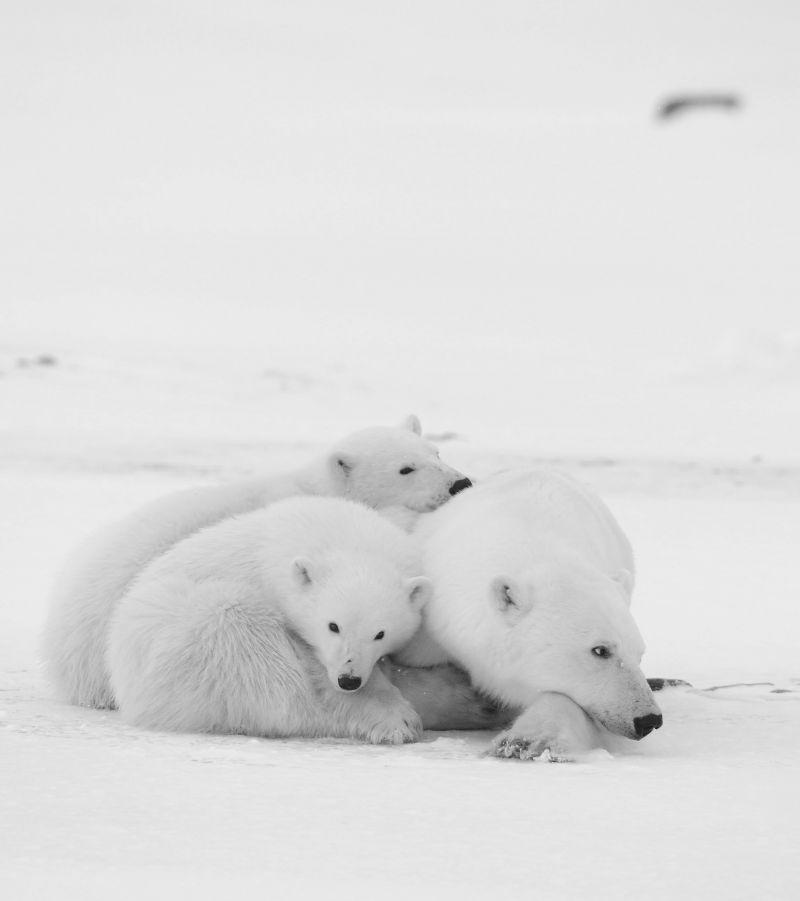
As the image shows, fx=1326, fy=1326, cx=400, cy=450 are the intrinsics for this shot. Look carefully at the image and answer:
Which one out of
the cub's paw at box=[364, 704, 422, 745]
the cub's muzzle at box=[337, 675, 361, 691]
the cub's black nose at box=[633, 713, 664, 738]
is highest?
the cub's muzzle at box=[337, 675, 361, 691]

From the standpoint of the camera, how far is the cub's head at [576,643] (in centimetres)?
367

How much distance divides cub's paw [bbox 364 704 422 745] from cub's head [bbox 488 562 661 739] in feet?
1.02

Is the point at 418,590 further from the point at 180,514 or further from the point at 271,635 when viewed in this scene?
the point at 180,514

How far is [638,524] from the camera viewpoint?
931 cm

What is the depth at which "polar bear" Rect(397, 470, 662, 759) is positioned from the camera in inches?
144

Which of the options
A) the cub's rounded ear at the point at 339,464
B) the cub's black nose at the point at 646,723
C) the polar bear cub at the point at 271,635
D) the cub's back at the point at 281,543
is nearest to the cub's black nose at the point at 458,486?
the cub's rounded ear at the point at 339,464

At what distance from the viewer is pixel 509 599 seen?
384 cm

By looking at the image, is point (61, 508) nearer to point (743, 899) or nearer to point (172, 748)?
point (172, 748)

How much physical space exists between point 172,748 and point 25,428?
14.1 m

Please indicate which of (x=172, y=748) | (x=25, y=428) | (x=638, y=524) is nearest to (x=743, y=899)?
(x=172, y=748)

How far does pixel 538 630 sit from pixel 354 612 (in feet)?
1.74

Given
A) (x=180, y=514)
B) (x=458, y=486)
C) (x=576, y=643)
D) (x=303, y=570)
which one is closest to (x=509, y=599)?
(x=576, y=643)

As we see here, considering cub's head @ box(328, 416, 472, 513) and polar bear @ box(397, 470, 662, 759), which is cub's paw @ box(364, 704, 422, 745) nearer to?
polar bear @ box(397, 470, 662, 759)

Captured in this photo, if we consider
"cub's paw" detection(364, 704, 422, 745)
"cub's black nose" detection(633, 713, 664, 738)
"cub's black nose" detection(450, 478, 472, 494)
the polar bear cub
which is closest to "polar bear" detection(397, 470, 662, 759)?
"cub's black nose" detection(633, 713, 664, 738)
